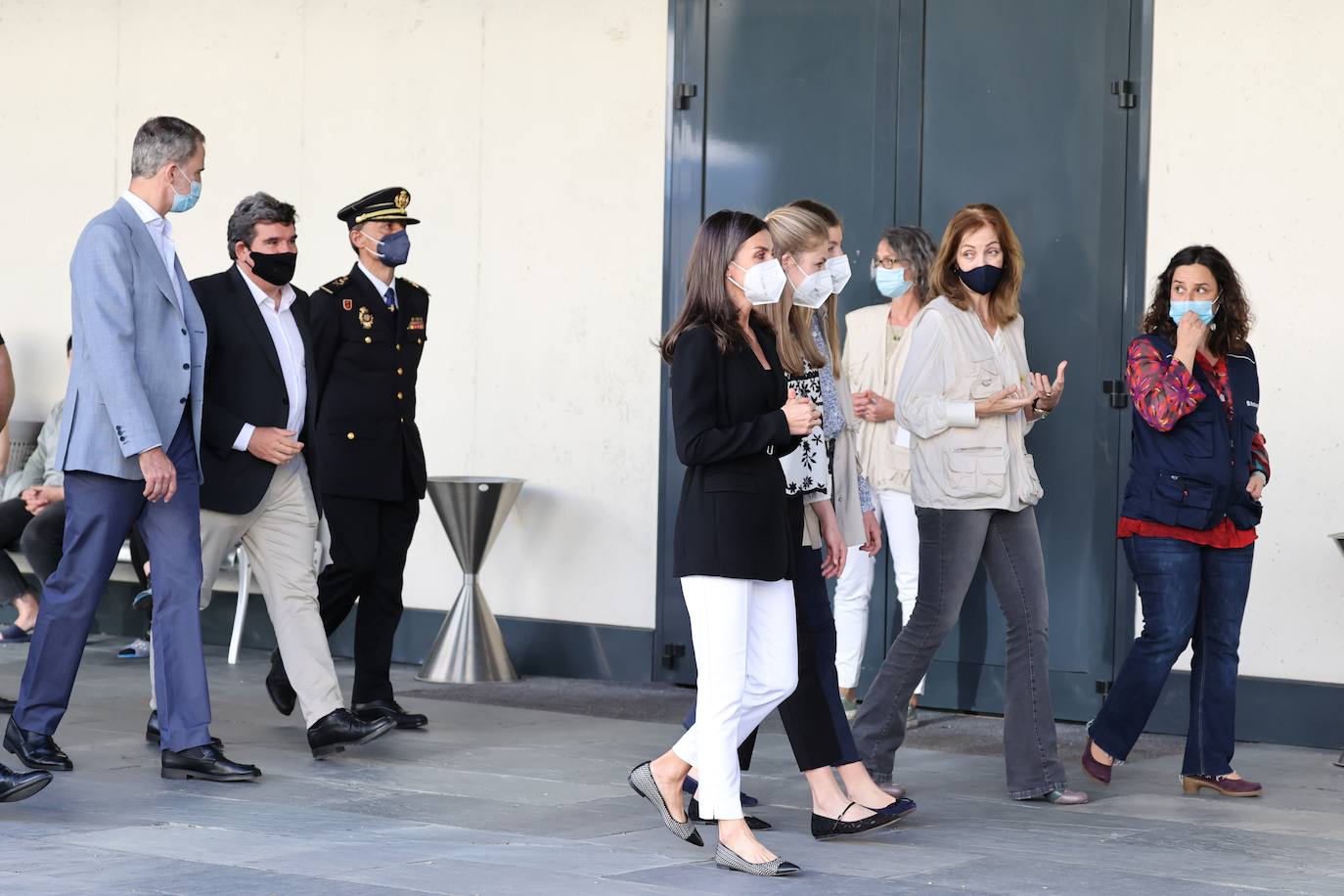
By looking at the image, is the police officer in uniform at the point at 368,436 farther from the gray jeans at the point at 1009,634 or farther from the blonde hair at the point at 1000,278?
the blonde hair at the point at 1000,278

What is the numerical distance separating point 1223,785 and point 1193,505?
3.08 ft

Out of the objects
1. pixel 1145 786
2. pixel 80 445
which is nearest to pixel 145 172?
pixel 80 445

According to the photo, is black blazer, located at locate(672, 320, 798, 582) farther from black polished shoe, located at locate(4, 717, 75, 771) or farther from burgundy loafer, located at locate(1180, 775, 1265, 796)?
black polished shoe, located at locate(4, 717, 75, 771)

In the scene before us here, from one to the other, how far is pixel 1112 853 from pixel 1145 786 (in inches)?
48.2

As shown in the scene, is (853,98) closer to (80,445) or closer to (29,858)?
(80,445)

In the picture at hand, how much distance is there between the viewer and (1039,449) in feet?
24.6

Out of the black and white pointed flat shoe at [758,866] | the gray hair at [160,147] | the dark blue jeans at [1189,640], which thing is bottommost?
the black and white pointed flat shoe at [758,866]

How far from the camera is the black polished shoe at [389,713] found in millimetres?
6801

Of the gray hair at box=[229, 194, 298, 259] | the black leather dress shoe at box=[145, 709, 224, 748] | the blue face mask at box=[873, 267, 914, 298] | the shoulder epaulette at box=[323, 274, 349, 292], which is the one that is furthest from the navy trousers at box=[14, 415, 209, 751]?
the blue face mask at box=[873, 267, 914, 298]

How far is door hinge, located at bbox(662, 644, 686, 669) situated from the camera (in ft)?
27.5

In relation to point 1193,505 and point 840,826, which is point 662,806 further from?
point 1193,505

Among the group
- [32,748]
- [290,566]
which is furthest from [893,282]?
[32,748]

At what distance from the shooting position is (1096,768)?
588 cm

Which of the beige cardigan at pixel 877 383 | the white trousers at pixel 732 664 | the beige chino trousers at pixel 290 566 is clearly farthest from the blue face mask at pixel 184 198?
the beige cardigan at pixel 877 383
